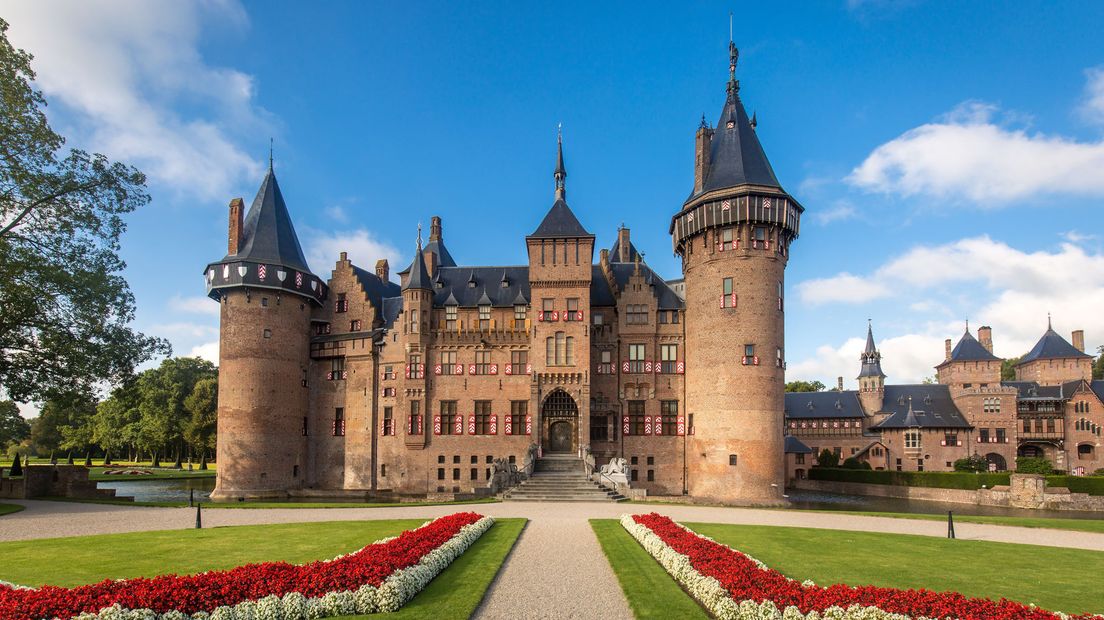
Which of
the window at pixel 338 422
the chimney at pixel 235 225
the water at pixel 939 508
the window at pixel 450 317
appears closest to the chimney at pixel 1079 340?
the water at pixel 939 508

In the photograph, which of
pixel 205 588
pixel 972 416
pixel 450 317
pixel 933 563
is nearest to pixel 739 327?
pixel 450 317

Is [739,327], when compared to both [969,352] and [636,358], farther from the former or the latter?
[969,352]

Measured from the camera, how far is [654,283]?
45.6 metres

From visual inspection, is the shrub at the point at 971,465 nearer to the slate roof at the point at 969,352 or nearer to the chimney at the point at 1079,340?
the slate roof at the point at 969,352

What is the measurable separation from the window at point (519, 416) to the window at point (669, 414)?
8.59m

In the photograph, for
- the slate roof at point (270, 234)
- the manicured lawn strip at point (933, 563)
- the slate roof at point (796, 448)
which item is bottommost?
the slate roof at point (796, 448)

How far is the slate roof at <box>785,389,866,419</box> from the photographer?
250ft

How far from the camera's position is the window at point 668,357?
4444cm

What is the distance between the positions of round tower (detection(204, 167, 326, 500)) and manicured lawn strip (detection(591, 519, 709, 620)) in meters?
32.3

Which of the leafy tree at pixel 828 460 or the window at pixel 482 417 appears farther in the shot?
the leafy tree at pixel 828 460

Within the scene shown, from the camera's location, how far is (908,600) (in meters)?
10.2

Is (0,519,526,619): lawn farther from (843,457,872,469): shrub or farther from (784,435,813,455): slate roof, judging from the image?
(784,435,813,455): slate roof

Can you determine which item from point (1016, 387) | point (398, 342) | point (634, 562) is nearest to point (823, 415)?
point (1016, 387)

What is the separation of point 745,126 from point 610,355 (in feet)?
53.5
